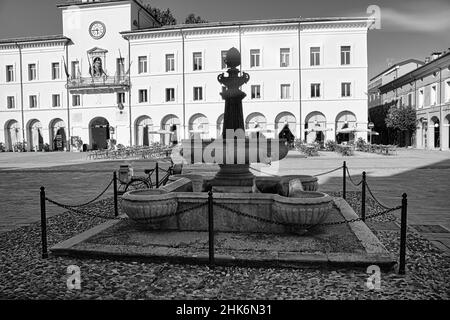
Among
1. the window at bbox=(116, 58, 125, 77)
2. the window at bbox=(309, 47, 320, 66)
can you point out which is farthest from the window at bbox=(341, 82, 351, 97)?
the window at bbox=(116, 58, 125, 77)

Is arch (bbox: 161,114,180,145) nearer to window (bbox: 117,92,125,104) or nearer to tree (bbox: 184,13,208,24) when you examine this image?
window (bbox: 117,92,125,104)

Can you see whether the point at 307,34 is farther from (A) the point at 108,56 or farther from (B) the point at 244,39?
(A) the point at 108,56

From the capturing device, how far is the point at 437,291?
4148mm

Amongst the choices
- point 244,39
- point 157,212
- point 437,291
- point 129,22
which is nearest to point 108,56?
point 129,22

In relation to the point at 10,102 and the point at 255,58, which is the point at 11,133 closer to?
the point at 10,102

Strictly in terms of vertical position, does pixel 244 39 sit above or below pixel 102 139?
above

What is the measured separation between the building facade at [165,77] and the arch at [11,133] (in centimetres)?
19

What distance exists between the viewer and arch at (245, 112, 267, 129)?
1513 inches

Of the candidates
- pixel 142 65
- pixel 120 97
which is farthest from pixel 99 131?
pixel 142 65

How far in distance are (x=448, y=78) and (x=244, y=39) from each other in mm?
18387

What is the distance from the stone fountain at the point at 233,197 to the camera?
5.63 m

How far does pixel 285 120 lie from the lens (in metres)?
38.4

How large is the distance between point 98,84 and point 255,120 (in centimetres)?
1641

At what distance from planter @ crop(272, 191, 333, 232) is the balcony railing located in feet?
121
